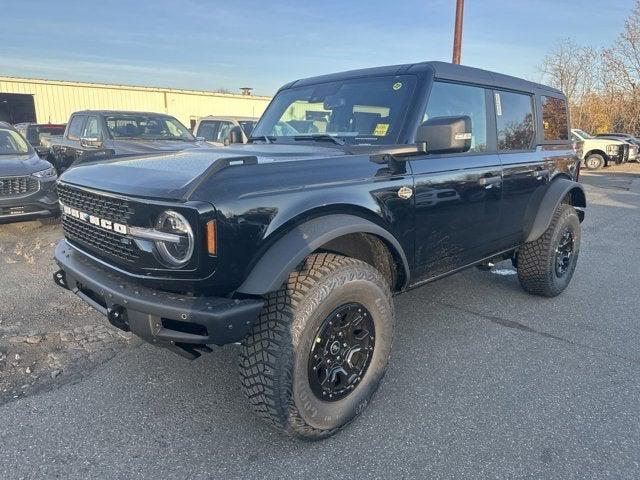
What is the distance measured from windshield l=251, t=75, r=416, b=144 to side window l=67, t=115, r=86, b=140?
7470 millimetres

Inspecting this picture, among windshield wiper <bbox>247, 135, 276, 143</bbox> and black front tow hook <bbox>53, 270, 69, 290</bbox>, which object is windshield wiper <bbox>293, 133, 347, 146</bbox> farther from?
black front tow hook <bbox>53, 270, 69, 290</bbox>

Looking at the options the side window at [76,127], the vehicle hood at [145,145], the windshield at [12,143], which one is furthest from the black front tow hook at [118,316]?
the side window at [76,127]

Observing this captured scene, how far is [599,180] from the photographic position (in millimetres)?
16578

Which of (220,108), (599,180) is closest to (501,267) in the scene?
(599,180)

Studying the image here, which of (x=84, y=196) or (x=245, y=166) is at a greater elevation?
(x=245, y=166)

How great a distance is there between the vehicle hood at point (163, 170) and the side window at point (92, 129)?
7.18 metres

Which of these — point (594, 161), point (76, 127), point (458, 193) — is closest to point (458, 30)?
point (76, 127)

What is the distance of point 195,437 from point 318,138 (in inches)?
80.0

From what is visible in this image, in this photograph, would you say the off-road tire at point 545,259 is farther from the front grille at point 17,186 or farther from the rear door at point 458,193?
the front grille at point 17,186

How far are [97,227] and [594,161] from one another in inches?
883

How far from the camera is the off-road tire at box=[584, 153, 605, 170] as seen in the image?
67.5 ft

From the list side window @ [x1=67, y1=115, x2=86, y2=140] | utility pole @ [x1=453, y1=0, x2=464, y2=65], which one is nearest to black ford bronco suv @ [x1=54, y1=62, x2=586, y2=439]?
side window @ [x1=67, y1=115, x2=86, y2=140]

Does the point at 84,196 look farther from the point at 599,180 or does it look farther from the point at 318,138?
the point at 599,180

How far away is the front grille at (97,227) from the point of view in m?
2.38
